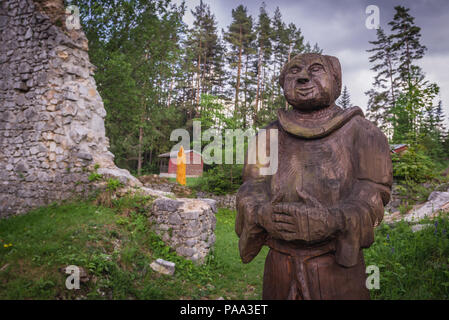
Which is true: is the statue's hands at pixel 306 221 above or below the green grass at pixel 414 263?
above

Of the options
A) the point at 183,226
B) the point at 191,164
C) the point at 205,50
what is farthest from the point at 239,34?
the point at 183,226

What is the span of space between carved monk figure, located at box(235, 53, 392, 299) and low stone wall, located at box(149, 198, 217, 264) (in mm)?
4040

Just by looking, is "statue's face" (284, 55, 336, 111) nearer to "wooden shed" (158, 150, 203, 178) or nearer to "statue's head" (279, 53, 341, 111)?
"statue's head" (279, 53, 341, 111)

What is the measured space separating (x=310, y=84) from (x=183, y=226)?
4688 millimetres

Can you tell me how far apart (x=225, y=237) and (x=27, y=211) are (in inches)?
214

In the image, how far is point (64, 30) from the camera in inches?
288

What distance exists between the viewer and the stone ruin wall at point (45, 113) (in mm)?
6941

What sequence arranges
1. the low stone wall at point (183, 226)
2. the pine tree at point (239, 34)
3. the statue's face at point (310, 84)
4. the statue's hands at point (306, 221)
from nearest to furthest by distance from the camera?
the statue's hands at point (306, 221), the statue's face at point (310, 84), the low stone wall at point (183, 226), the pine tree at point (239, 34)

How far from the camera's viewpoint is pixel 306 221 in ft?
5.07

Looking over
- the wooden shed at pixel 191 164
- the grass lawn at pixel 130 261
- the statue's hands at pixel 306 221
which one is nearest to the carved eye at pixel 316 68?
the statue's hands at pixel 306 221

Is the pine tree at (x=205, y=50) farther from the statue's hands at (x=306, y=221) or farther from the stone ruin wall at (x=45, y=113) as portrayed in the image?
the statue's hands at (x=306, y=221)

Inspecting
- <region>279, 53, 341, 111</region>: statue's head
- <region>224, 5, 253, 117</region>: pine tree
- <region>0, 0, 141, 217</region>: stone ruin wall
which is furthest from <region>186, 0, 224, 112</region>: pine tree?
<region>279, 53, 341, 111</region>: statue's head

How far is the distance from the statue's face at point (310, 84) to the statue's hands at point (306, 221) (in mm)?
652
